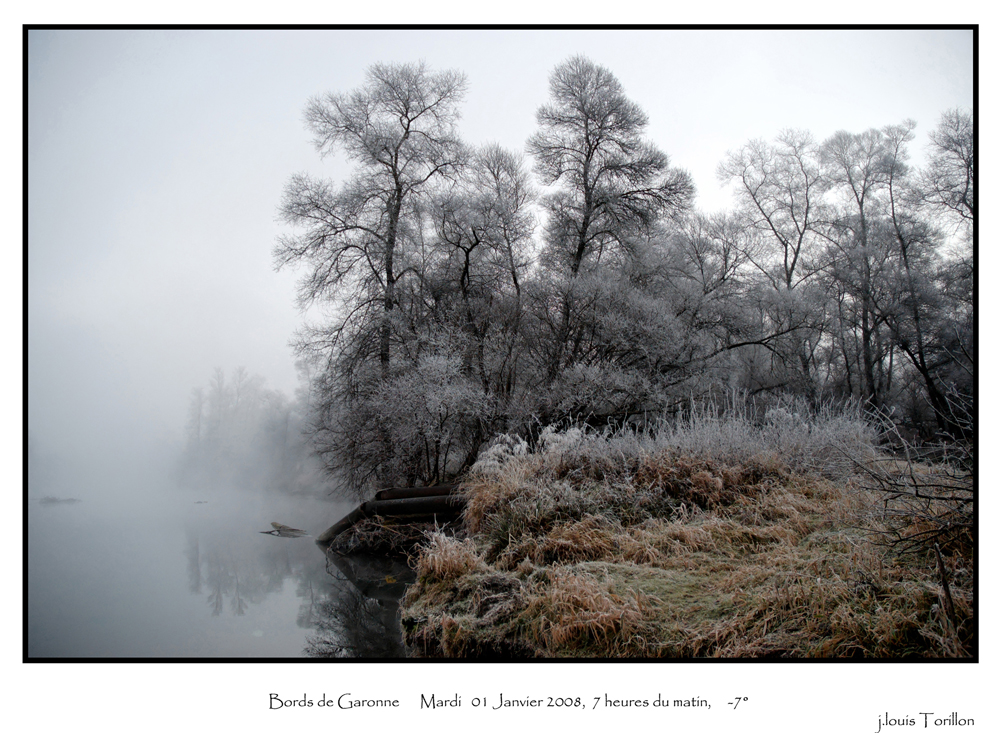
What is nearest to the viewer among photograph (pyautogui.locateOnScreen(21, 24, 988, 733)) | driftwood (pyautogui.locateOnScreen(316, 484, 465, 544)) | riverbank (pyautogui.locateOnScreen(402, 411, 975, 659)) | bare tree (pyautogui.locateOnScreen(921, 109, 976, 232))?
riverbank (pyautogui.locateOnScreen(402, 411, 975, 659))

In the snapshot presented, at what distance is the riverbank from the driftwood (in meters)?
1.46

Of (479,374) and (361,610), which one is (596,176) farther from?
(361,610)

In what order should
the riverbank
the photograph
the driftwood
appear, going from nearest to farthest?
the riverbank < the photograph < the driftwood

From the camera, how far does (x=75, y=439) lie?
4816mm

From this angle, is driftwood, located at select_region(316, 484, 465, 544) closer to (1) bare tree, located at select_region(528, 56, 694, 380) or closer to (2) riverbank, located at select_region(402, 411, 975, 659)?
(2) riverbank, located at select_region(402, 411, 975, 659)

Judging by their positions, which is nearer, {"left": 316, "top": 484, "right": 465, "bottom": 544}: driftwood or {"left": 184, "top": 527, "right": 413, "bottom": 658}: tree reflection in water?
{"left": 184, "top": 527, "right": 413, "bottom": 658}: tree reflection in water

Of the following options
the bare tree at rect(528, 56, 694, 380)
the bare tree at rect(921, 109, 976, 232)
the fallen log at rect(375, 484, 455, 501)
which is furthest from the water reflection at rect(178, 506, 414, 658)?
the bare tree at rect(528, 56, 694, 380)

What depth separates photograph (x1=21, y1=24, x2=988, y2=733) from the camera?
2828mm

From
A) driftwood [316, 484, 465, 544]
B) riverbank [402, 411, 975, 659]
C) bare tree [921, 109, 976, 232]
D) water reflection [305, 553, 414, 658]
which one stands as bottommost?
water reflection [305, 553, 414, 658]

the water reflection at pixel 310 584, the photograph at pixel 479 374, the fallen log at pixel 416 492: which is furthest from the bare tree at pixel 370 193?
the water reflection at pixel 310 584

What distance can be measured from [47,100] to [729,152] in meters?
16.7

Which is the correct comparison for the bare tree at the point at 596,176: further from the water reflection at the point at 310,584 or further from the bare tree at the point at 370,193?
the water reflection at the point at 310,584

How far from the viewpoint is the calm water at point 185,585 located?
144 inches
